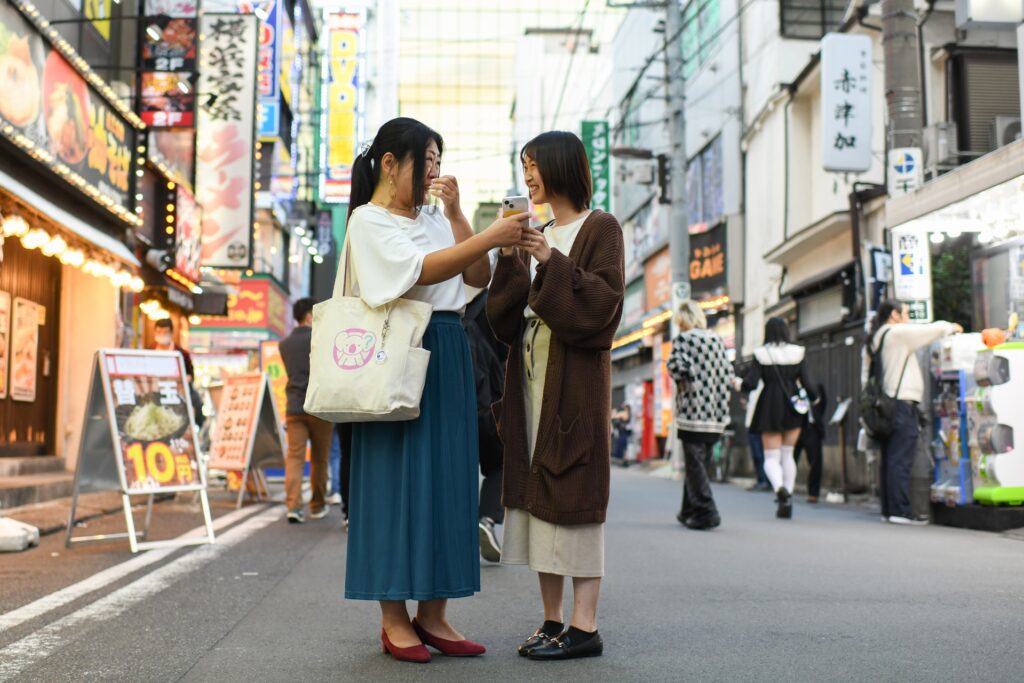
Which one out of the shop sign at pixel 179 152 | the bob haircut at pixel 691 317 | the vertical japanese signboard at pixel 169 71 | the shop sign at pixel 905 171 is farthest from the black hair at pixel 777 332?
the shop sign at pixel 179 152

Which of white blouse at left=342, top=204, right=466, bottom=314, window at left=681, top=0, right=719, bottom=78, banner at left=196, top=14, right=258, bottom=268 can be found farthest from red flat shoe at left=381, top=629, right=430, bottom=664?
window at left=681, top=0, right=719, bottom=78

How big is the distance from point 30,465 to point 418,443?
9.74 metres

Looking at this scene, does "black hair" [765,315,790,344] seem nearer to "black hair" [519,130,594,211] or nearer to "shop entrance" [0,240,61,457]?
"black hair" [519,130,594,211]

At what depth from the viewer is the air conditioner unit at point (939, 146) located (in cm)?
1339

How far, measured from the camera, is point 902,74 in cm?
1097

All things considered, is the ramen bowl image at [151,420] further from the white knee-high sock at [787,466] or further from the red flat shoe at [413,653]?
the white knee-high sock at [787,466]

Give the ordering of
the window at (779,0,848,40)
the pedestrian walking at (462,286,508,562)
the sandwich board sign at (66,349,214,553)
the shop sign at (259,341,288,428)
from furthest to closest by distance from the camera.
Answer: the window at (779,0,848,40)
the shop sign at (259,341,288,428)
the sandwich board sign at (66,349,214,553)
the pedestrian walking at (462,286,508,562)

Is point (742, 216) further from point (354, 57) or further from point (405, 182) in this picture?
point (405, 182)

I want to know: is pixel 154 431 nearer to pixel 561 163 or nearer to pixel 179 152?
pixel 561 163

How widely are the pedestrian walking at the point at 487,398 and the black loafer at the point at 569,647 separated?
32.1 inches

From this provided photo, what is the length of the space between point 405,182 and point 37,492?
24.4 feet

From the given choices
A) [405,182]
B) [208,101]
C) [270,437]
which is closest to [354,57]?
[208,101]

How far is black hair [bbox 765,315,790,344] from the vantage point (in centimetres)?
1095

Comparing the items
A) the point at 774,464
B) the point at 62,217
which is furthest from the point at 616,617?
the point at 62,217
